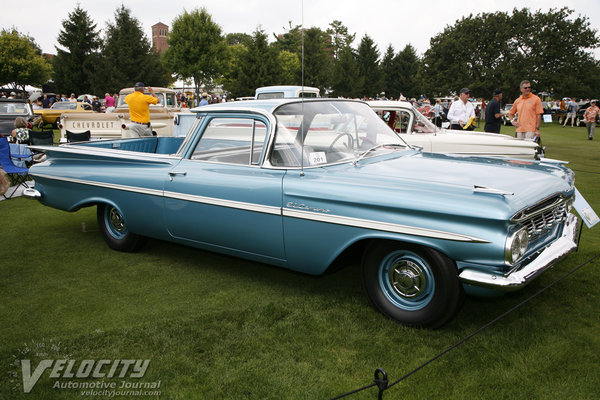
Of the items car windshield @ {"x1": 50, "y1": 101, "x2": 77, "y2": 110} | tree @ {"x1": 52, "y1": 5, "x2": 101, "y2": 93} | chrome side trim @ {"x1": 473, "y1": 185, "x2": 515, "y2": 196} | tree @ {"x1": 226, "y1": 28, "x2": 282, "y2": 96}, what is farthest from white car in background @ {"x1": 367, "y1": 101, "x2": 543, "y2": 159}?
tree @ {"x1": 52, "y1": 5, "x2": 101, "y2": 93}

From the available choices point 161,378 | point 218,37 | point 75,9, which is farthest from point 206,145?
point 75,9

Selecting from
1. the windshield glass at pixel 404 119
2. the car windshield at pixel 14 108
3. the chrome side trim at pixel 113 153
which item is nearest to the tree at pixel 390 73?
the car windshield at pixel 14 108

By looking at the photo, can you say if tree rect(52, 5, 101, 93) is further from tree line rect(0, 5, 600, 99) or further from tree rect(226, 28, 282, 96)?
tree rect(226, 28, 282, 96)

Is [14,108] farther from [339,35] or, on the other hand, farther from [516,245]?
[339,35]

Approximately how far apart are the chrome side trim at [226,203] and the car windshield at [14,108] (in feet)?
53.5

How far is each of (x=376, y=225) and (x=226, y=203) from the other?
1.35m

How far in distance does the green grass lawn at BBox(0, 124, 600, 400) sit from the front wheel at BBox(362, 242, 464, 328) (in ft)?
0.43

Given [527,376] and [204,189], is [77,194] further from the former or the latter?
[527,376]

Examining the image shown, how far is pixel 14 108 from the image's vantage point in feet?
57.2

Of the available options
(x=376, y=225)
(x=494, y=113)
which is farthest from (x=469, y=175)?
(x=494, y=113)

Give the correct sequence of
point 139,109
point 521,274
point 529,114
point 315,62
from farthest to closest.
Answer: point 315,62 → point 529,114 → point 139,109 → point 521,274

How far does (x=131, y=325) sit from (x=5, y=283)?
1650 mm

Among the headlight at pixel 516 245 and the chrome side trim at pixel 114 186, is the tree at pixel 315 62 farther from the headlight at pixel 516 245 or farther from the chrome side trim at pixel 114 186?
the headlight at pixel 516 245

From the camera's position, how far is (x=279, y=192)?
359cm
